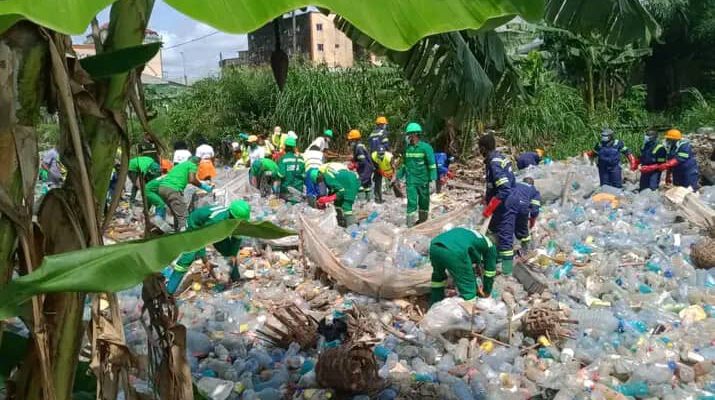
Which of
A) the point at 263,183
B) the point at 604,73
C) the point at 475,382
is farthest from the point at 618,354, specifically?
the point at 604,73

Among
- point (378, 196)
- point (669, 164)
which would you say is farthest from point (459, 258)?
point (378, 196)

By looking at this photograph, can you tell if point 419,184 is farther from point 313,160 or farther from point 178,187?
point 178,187

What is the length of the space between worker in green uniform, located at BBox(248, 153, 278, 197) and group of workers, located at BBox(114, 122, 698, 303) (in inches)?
0.7

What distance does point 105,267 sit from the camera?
1.12 m

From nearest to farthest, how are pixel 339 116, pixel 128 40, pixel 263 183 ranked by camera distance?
pixel 128 40 → pixel 263 183 → pixel 339 116

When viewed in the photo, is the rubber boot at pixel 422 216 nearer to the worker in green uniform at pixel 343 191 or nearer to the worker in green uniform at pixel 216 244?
the worker in green uniform at pixel 343 191

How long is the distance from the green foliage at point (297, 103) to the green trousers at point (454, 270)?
10.8 meters

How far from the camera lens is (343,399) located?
4.06 metres

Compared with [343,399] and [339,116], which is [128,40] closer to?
[343,399]

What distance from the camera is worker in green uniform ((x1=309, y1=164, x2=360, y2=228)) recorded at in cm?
912

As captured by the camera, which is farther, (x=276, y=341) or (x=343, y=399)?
(x=276, y=341)

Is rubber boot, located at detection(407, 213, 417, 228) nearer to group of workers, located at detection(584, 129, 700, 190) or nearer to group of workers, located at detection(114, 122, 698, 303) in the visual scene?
group of workers, located at detection(114, 122, 698, 303)

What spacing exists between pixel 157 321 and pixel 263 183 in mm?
10080

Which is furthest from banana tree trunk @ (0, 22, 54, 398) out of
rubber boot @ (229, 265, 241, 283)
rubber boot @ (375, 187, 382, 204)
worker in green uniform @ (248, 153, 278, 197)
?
worker in green uniform @ (248, 153, 278, 197)
